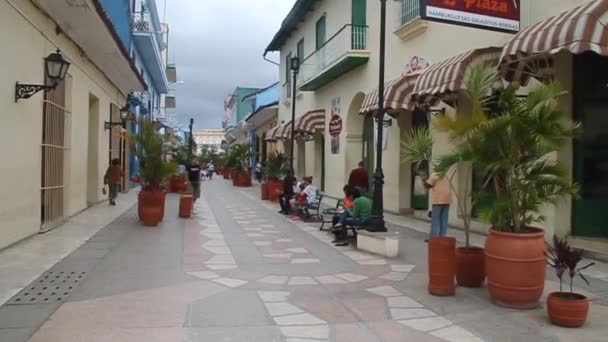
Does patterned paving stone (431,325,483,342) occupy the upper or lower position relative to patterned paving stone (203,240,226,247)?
lower

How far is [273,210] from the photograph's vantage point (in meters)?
16.8

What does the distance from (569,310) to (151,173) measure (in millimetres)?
9491

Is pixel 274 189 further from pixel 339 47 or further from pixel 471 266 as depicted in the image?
pixel 471 266

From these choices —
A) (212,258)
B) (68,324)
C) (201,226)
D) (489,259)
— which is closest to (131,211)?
(201,226)

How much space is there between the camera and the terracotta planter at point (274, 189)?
20.1m

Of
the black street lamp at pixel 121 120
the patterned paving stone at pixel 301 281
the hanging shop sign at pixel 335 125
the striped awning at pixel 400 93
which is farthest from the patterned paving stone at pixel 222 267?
the hanging shop sign at pixel 335 125

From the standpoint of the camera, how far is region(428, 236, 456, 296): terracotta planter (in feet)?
20.5

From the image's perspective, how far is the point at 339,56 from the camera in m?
18.0

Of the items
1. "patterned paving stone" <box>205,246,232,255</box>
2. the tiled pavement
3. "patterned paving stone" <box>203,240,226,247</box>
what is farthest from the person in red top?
"patterned paving stone" <box>205,246,232,255</box>

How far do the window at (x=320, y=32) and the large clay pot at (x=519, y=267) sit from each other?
55.8 feet

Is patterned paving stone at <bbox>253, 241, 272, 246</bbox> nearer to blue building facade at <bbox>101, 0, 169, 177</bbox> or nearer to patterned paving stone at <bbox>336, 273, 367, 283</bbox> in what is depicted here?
patterned paving stone at <bbox>336, 273, 367, 283</bbox>

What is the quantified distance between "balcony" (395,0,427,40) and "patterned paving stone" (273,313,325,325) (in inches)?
367

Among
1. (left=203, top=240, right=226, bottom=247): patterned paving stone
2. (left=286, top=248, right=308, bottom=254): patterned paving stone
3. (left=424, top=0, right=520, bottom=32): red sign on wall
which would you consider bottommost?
(left=286, top=248, right=308, bottom=254): patterned paving stone

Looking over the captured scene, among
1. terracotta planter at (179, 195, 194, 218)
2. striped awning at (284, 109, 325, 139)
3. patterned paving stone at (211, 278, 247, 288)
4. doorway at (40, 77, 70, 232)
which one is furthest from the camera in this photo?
striped awning at (284, 109, 325, 139)
